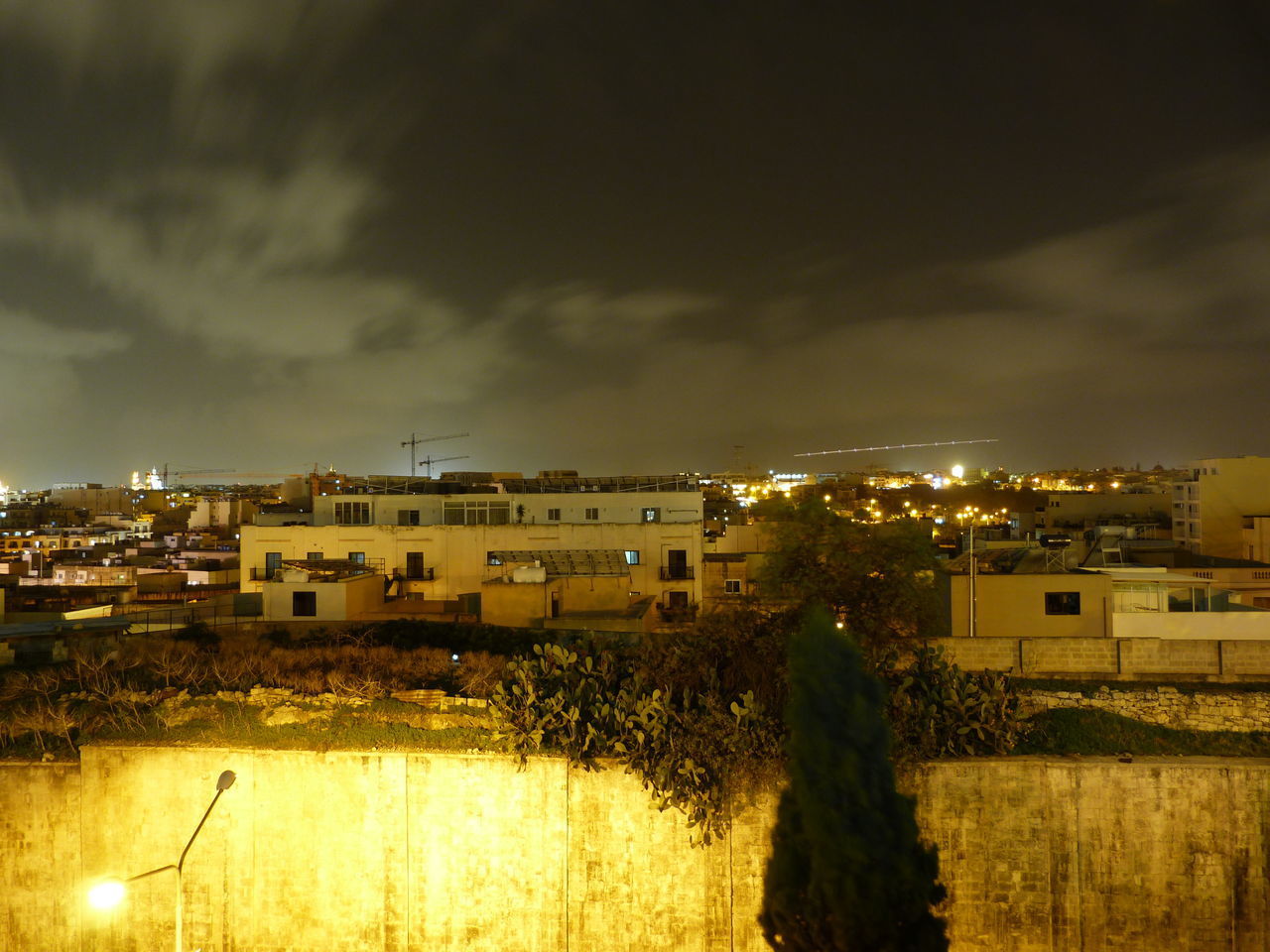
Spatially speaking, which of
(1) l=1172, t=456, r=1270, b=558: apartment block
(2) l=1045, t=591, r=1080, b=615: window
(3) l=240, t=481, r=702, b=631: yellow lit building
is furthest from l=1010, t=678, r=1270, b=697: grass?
(1) l=1172, t=456, r=1270, b=558: apartment block

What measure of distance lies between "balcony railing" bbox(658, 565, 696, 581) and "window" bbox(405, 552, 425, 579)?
781 centimetres

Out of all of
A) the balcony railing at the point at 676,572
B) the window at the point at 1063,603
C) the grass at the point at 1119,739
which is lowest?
the grass at the point at 1119,739

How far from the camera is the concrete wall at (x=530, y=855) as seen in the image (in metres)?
9.72

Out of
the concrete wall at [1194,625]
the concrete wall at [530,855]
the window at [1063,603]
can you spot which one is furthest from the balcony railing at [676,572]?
the concrete wall at [530,855]

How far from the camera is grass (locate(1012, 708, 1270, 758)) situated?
1090cm

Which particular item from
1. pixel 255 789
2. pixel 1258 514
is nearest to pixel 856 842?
pixel 255 789

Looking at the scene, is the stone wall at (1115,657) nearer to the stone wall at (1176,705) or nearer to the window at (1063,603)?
the stone wall at (1176,705)

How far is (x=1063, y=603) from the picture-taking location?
16766 mm

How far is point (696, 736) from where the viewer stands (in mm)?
9773

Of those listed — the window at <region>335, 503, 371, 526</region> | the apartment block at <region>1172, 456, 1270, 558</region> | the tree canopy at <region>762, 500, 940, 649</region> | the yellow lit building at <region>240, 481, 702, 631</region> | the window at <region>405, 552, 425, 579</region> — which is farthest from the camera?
the apartment block at <region>1172, 456, 1270, 558</region>

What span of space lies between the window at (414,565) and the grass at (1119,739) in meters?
19.2

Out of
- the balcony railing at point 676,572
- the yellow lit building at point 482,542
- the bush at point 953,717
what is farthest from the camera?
the balcony railing at point 676,572

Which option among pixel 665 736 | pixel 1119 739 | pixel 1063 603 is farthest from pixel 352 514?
pixel 1119 739

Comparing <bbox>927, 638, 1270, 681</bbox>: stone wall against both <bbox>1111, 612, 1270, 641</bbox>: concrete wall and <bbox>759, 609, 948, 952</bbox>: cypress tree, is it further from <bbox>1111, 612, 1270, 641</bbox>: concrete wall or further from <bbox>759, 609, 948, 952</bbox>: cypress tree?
<bbox>759, 609, 948, 952</bbox>: cypress tree
